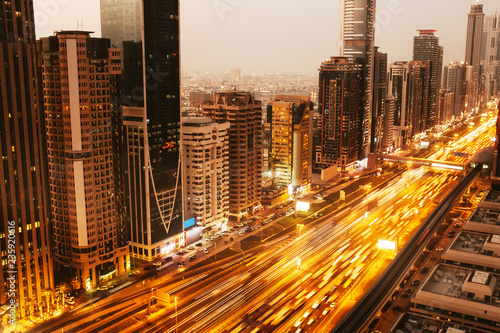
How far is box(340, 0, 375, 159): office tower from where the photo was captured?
9606 cm

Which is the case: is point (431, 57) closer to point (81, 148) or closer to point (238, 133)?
point (238, 133)

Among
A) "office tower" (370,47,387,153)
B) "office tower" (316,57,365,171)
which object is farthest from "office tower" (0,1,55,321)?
"office tower" (370,47,387,153)

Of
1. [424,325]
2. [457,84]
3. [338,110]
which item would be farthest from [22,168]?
[457,84]

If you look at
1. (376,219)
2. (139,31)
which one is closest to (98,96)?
(139,31)

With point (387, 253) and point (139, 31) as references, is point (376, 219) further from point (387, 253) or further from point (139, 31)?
point (139, 31)

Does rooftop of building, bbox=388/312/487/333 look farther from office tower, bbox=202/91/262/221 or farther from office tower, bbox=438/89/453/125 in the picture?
office tower, bbox=438/89/453/125

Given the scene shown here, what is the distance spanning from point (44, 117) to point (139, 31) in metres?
11.4

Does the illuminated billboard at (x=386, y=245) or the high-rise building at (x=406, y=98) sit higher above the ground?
the high-rise building at (x=406, y=98)

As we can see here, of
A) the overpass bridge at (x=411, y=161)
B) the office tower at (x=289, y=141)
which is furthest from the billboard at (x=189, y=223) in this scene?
the overpass bridge at (x=411, y=161)

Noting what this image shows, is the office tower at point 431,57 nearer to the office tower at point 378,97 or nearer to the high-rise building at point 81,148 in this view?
the office tower at point 378,97

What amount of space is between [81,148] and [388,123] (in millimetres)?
78701

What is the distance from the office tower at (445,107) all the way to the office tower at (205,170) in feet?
358

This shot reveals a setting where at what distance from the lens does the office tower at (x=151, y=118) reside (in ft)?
152

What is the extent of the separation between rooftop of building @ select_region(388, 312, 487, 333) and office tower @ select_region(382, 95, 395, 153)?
8282 cm
